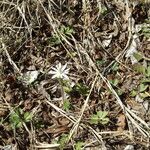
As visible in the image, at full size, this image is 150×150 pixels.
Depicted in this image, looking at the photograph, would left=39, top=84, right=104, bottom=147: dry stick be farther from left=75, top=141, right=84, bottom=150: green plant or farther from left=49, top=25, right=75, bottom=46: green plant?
left=49, top=25, right=75, bottom=46: green plant

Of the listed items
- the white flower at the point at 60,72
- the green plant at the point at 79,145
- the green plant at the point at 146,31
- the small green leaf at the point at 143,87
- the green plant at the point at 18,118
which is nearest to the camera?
the green plant at the point at 79,145

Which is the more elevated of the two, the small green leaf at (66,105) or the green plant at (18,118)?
the small green leaf at (66,105)

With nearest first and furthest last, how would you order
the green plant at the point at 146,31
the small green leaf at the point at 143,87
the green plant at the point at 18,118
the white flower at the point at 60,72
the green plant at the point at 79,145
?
the green plant at the point at 79,145 < the green plant at the point at 18,118 < the small green leaf at the point at 143,87 < the white flower at the point at 60,72 < the green plant at the point at 146,31

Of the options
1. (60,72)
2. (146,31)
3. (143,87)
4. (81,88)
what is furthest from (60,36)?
(143,87)

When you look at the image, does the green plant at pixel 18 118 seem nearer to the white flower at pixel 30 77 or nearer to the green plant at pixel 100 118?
the white flower at pixel 30 77

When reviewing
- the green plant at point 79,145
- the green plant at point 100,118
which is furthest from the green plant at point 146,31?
the green plant at point 79,145

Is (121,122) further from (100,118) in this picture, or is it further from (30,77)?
(30,77)

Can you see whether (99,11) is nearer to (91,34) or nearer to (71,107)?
(91,34)

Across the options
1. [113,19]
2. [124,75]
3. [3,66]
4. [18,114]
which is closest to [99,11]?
[113,19]
